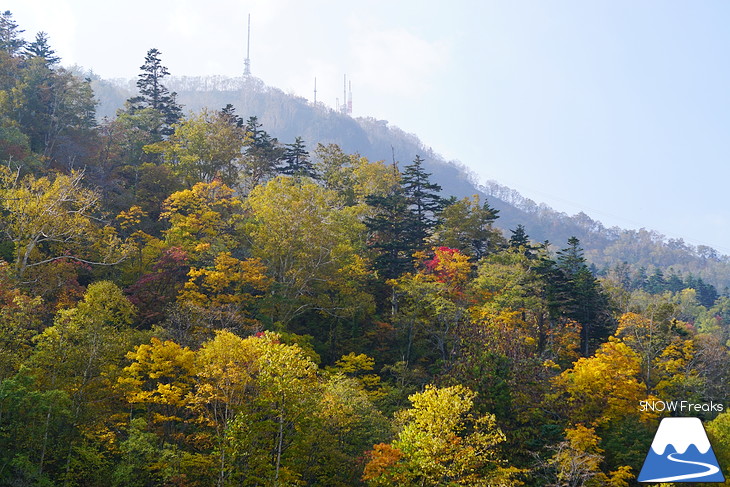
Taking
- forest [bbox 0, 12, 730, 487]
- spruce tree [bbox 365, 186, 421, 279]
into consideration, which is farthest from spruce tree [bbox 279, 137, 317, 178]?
spruce tree [bbox 365, 186, 421, 279]

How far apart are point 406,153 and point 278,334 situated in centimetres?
16533

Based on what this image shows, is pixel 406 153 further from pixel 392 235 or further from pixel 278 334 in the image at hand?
pixel 278 334

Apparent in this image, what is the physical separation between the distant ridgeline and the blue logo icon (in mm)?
125482

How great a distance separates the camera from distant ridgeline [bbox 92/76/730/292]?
144m

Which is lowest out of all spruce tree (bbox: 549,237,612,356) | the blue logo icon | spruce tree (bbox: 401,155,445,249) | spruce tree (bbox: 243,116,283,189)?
the blue logo icon

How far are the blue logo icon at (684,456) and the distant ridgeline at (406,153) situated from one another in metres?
125

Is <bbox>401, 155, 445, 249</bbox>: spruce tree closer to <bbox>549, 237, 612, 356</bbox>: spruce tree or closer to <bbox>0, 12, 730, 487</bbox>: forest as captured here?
<bbox>0, 12, 730, 487</bbox>: forest

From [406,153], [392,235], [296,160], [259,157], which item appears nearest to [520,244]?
[392,235]

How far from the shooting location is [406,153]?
187m

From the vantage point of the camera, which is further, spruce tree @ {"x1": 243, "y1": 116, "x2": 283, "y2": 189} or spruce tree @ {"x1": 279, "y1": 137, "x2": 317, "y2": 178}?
spruce tree @ {"x1": 279, "y1": 137, "x2": 317, "y2": 178}

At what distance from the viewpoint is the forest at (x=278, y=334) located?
2216 cm

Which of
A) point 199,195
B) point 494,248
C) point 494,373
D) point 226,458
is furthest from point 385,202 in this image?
point 226,458

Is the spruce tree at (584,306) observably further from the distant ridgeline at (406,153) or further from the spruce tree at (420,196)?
the distant ridgeline at (406,153)

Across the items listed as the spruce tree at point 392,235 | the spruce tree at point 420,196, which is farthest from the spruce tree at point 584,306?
the spruce tree at point 420,196
